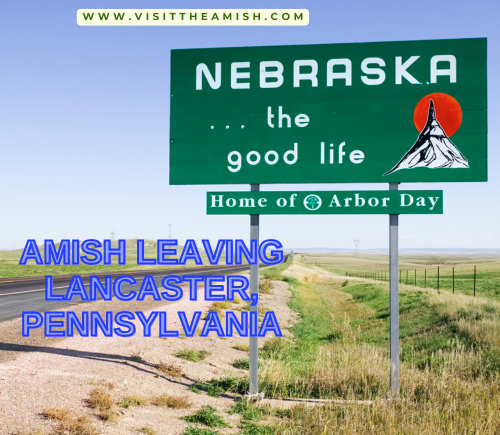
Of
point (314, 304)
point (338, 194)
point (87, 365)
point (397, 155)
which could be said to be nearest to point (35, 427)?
point (87, 365)

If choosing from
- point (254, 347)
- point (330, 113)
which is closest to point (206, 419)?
point (254, 347)

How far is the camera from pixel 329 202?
732cm

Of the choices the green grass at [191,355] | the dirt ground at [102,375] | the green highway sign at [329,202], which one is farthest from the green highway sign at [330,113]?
the green grass at [191,355]

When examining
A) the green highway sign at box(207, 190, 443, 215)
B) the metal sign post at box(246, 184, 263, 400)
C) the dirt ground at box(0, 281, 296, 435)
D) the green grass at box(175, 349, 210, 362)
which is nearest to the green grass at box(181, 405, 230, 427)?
the dirt ground at box(0, 281, 296, 435)

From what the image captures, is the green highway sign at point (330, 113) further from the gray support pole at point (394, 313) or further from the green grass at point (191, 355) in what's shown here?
the green grass at point (191, 355)

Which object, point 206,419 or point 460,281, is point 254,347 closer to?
point 206,419

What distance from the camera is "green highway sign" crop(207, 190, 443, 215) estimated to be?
717 cm

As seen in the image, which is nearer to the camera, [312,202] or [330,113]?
[312,202]

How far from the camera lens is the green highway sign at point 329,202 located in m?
7.17

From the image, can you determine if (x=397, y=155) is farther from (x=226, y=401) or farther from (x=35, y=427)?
(x=35, y=427)

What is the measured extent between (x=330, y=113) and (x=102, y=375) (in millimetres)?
5996

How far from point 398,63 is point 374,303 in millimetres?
Answer: 19919

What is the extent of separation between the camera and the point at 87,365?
8.02 metres

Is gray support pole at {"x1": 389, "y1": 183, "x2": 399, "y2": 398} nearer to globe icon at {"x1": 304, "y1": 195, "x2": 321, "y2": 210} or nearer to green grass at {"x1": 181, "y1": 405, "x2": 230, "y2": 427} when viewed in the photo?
globe icon at {"x1": 304, "y1": 195, "x2": 321, "y2": 210}
